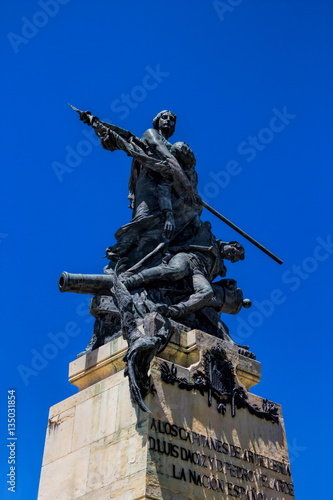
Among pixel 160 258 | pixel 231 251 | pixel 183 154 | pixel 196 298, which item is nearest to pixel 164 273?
pixel 160 258

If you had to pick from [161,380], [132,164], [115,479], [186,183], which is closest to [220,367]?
[161,380]

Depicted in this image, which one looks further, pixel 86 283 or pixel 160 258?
pixel 160 258

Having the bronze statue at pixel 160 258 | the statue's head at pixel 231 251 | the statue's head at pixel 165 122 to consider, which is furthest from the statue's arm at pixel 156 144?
the statue's head at pixel 231 251

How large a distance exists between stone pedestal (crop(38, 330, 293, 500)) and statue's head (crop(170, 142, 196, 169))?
3541mm

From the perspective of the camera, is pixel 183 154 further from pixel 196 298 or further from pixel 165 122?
pixel 196 298

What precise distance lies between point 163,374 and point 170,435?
0.87m

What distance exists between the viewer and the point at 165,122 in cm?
1351

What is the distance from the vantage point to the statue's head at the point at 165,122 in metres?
13.5

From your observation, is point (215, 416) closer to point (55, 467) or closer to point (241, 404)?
point (241, 404)

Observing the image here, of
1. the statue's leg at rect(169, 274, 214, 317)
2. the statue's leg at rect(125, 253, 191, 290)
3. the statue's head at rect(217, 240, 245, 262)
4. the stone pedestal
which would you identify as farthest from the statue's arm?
the stone pedestal

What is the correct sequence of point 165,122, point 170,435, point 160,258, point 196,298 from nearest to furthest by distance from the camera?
point 170,435 < point 196,298 < point 160,258 < point 165,122

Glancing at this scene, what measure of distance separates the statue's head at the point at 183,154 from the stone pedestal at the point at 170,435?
11.6 feet

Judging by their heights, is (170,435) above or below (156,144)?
below

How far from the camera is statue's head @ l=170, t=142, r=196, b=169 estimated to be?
12.9 meters
